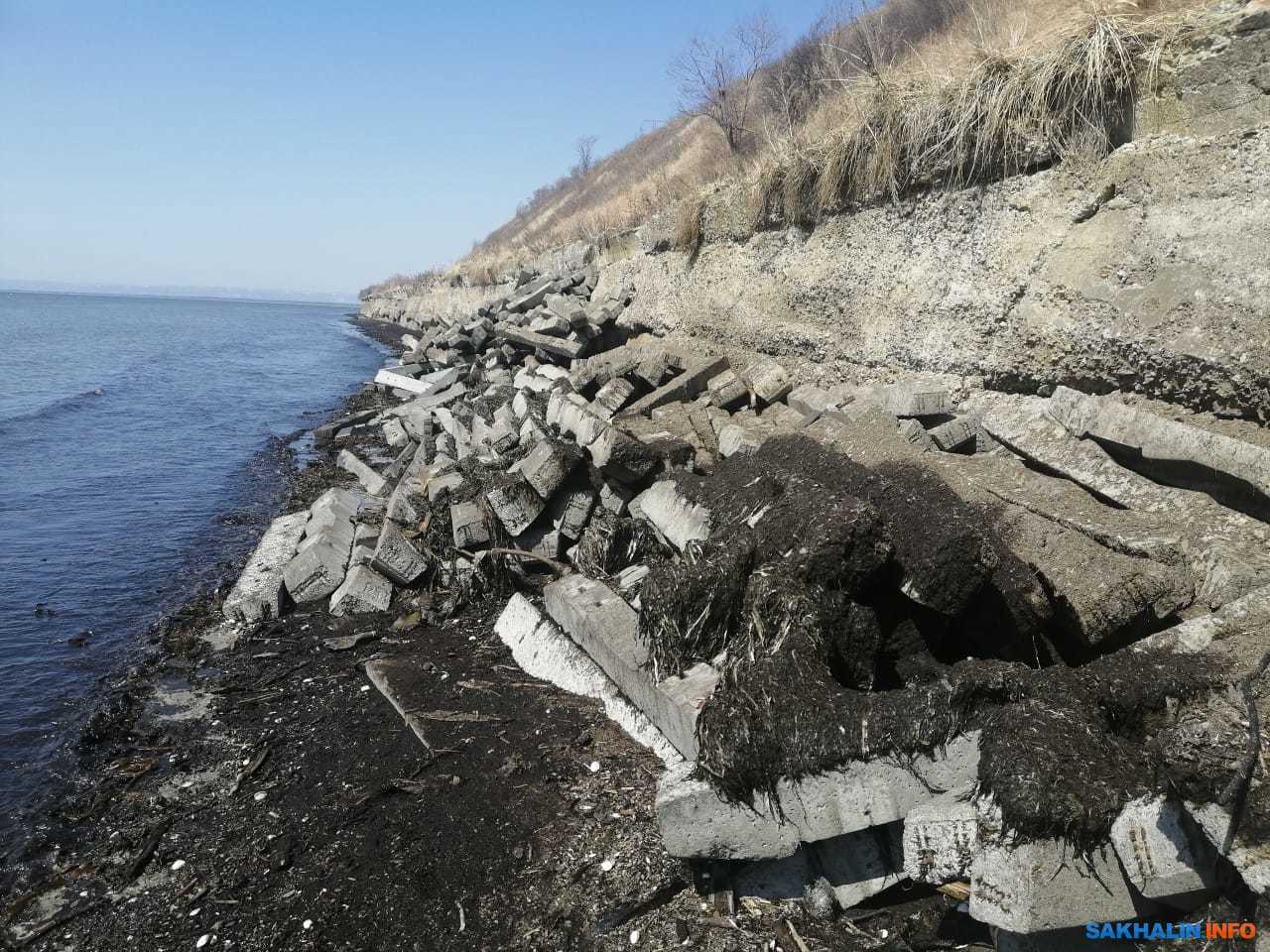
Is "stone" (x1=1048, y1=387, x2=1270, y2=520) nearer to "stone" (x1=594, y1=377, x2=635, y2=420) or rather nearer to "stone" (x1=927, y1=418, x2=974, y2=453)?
"stone" (x1=927, y1=418, x2=974, y2=453)

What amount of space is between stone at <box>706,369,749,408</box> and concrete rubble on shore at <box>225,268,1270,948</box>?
399mm

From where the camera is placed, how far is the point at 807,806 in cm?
309

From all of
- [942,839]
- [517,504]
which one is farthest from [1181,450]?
[517,504]

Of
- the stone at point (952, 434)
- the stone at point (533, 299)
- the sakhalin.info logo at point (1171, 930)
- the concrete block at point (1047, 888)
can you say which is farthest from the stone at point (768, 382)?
the stone at point (533, 299)

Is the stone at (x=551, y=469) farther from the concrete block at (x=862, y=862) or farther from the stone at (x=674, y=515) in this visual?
the concrete block at (x=862, y=862)

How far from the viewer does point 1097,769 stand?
8.81 feet

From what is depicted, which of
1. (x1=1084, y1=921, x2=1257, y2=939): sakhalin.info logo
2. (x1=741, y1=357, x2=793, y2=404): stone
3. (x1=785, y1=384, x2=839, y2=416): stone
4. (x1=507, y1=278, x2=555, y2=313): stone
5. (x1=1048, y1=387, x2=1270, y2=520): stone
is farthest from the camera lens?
(x1=507, y1=278, x2=555, y2=313): stone

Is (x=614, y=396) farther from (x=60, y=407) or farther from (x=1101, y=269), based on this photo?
(x=60, y=407)

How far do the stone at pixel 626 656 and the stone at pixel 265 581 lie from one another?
2967 millimetres

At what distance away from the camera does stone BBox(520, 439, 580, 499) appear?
6453 mm

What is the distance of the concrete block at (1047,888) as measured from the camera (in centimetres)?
252

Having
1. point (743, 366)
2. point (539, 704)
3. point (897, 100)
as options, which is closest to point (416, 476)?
point (743, 366)

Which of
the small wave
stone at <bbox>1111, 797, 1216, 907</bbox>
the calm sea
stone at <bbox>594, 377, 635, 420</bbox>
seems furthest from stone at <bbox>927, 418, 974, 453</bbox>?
the small wave

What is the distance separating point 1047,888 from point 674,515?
3107mm
